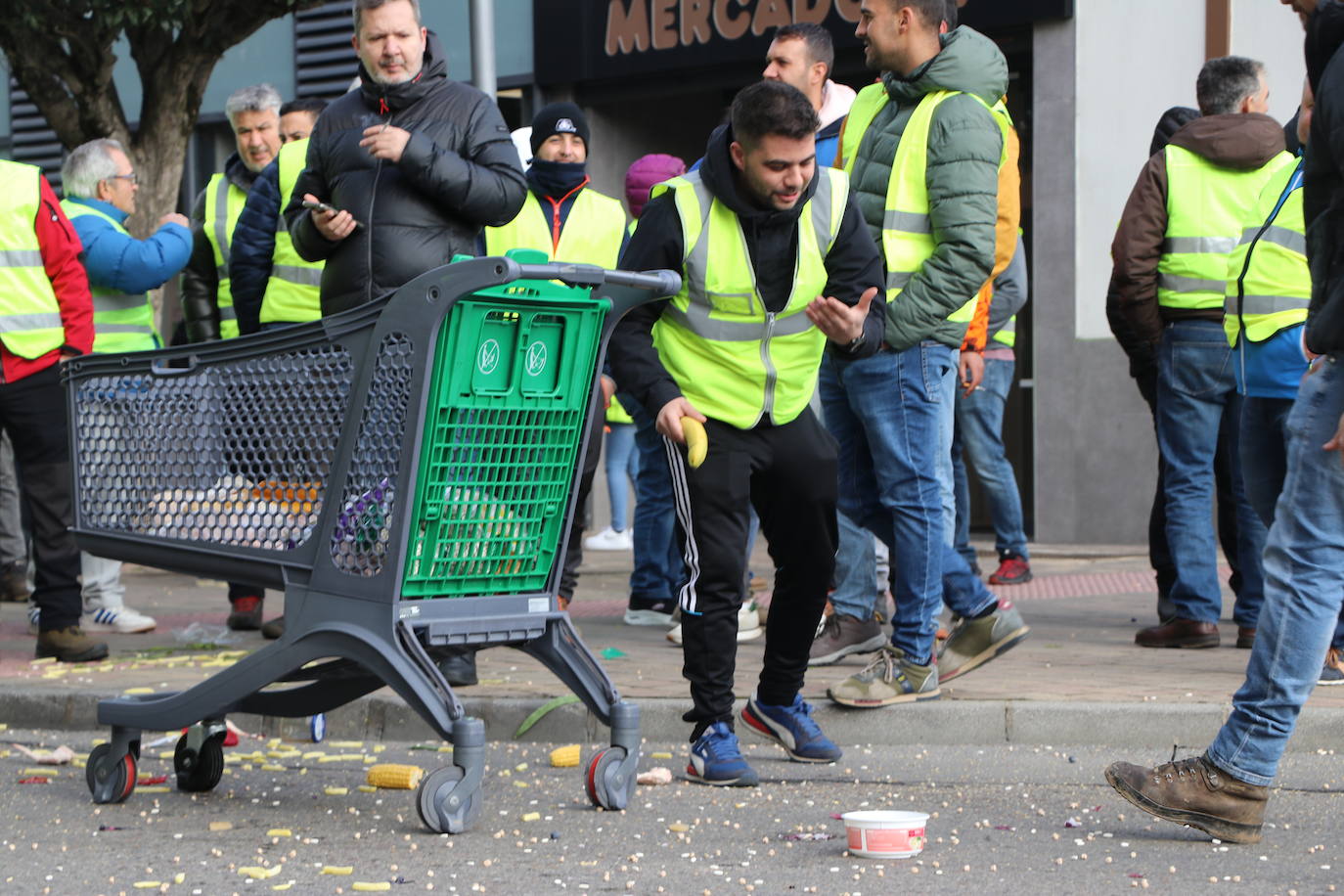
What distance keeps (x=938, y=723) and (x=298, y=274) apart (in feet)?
11.0

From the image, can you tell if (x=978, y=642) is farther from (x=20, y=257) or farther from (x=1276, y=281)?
(x=20, y=257)

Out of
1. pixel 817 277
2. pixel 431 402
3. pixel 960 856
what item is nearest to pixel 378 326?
pixel 431 402

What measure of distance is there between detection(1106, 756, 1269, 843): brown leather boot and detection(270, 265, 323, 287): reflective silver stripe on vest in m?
4.36

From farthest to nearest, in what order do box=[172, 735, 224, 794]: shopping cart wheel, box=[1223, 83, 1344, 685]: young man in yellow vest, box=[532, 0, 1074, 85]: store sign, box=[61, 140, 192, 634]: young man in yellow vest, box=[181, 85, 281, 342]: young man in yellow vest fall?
1. box=[532, 0, 1074, 85]: store sign
2. box=[181, 85, 281, 342]: young man in yellow vest
3. box=[61, 140, 192, 634]: young man in yellow vest
4. box=[1223, 83, 1344, 685]: young man in yellow vest
5. box=[172, 735, 224, 794]: shopping cart wheel

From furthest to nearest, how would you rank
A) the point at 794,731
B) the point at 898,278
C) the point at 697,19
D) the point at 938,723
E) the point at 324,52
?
1. the point at 324,52
2. the point at 697,19
3. the point at 898,278
4. the point at 938,723
5. the point at 794,731

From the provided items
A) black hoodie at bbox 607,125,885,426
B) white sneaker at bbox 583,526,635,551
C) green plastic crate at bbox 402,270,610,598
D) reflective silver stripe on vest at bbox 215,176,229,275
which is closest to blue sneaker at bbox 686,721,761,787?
green plastic crate at bbox 402,270,610,598

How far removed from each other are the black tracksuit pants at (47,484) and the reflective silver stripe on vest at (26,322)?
190 mm

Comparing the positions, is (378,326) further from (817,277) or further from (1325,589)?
(1325,589)

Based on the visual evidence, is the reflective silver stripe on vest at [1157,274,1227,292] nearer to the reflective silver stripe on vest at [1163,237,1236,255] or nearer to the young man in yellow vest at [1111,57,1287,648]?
the young man in yellow vest at [1111,57,1287,648]

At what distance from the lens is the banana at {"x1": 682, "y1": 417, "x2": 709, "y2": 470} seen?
16.7ft

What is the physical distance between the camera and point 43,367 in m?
7.61

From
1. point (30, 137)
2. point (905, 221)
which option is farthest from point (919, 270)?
point (30, 137)

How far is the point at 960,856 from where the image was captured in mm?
4543

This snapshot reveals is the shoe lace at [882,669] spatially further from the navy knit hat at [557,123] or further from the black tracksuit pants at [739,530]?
the navy knit hat at [557,123]
